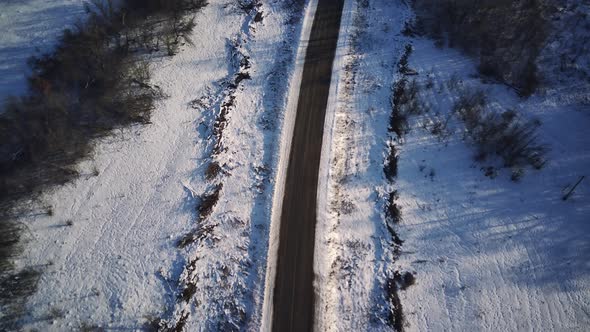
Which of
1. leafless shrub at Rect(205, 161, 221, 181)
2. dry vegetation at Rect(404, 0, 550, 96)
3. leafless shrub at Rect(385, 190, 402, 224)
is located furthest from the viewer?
dry vegetation at Rect(404, 0, 550, 96)

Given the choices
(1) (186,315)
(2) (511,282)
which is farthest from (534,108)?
(1) (186,315)

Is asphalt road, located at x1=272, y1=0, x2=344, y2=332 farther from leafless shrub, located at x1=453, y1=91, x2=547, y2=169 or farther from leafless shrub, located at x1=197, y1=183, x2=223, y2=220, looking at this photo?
leafless shrub, located at x1=453, y1=91, x2=547, y2=169

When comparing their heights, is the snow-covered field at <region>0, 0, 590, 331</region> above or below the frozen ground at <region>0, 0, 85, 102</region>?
below

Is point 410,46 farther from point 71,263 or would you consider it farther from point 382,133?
point 71,263

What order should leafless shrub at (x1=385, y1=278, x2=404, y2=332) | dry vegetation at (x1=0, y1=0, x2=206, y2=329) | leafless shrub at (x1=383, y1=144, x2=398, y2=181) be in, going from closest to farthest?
1. leafless shrub at (x1=385, y1=278, x2=404, y2=332)
2. dry vegetation at (x1=0, y1=0, x2=206, y2=329)
3. leafless shrub at (x1=383, y1=144, x2=398, y2=181)

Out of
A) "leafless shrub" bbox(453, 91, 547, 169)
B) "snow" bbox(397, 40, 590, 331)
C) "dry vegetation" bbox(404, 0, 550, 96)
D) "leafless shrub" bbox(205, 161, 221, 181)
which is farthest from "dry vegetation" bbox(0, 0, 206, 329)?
"leafless shrub" bbox(453, 91, 547, 169)

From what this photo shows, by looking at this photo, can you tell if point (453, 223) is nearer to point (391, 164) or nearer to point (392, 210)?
point (392, 210)

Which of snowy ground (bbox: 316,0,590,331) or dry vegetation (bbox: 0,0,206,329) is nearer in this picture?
snowy ground (bbox: 316,0,590,331)
